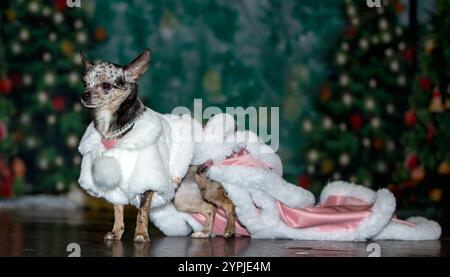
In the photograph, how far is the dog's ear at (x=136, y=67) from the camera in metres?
3.72

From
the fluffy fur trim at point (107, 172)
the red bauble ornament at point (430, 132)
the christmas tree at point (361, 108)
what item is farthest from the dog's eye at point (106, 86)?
the red bauble ornament at point (430, 132)

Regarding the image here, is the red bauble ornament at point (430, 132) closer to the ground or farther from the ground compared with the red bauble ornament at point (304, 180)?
farther from the ground

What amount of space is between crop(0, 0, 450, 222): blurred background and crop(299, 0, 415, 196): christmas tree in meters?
0.01

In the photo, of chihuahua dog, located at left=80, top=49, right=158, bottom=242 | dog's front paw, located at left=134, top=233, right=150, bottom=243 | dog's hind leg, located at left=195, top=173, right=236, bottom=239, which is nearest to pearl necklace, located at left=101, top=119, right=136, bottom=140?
chihuahua dog, located at left=80, top=49, right=158, bottom=242

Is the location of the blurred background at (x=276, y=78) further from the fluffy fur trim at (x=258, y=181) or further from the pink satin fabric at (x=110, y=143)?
the pink satin fabric at (x=110, y=143)

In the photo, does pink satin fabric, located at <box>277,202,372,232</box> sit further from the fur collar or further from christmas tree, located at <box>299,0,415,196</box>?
christmas tree, located at <box>299,0,415,196</box>

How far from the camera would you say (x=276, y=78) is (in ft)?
25.9

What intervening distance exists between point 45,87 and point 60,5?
2.98 ft

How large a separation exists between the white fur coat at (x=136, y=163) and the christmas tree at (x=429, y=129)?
180 inches

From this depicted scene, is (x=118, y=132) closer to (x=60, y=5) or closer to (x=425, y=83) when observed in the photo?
(x=60, y=5)

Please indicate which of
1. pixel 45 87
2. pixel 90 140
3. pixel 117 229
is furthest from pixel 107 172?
pixel 45 87

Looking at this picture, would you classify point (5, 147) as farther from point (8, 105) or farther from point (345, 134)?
point (345, 134)

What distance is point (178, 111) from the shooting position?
309 inches
